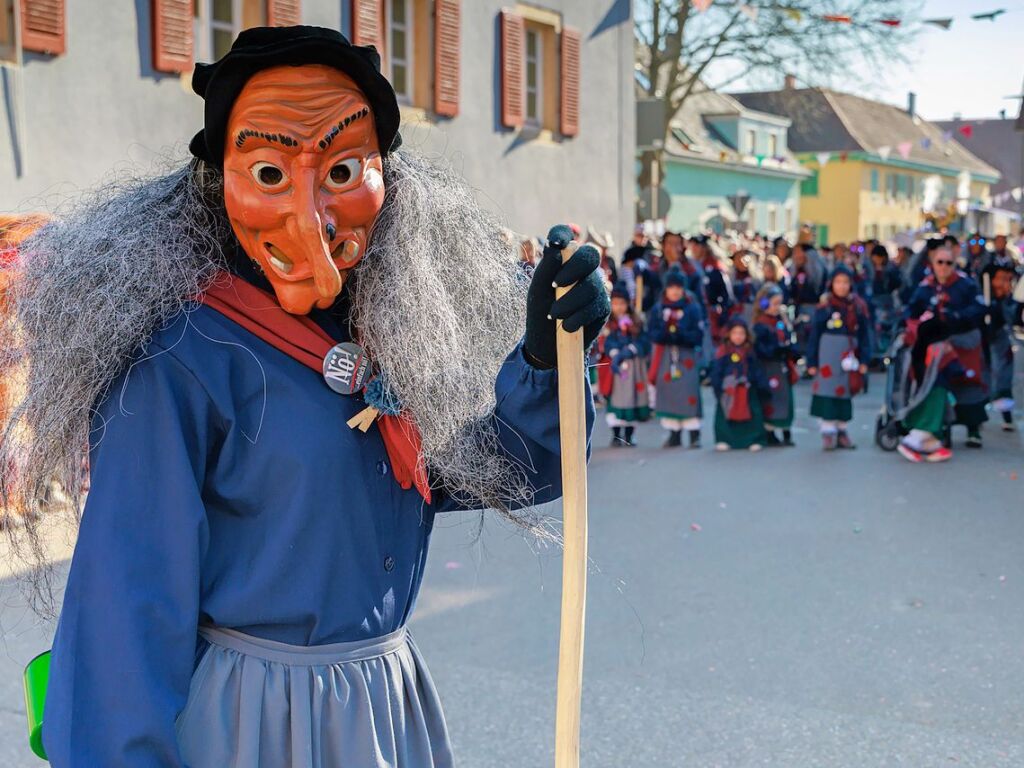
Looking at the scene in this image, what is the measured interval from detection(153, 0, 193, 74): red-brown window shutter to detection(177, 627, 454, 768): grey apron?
33.0 ft

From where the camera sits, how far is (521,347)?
204 cm

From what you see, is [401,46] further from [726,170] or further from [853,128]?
[853,128]

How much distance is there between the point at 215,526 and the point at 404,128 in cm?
494

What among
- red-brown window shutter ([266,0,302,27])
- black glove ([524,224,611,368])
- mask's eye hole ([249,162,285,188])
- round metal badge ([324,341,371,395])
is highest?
red-brown window shutter ([266,0,302,27])

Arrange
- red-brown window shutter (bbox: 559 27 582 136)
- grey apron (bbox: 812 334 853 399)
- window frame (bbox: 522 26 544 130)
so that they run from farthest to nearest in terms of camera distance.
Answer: red-brown window shutter (bbox: 559 27 582 136), window frame (bbox: 522 26 544 130), grey apron (bbox: 812 334 853 399)

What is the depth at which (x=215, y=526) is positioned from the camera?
1.95 metres

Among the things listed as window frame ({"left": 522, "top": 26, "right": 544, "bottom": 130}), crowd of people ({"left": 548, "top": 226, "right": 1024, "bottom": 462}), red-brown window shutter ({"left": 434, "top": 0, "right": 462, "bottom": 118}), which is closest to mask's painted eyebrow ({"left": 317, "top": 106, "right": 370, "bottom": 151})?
crowd of people ({"left": 548, "top": 226, "right": 1024, "bottom": 462})

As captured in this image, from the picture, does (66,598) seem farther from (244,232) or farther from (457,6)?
(457,6)

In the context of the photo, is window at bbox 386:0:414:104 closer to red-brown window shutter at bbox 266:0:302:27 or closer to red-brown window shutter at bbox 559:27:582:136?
red-brown window shutter at bbox 266:0:302:27

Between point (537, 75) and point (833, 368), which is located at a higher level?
point (537, 75)

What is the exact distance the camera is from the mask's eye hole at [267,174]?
2.04 meters

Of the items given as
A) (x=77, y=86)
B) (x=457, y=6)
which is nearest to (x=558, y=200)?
(x=457, y=6)

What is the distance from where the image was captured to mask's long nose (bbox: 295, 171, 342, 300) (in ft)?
6.57

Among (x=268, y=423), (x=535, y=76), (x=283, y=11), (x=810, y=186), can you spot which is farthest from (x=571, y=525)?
(x=810, y=186)
